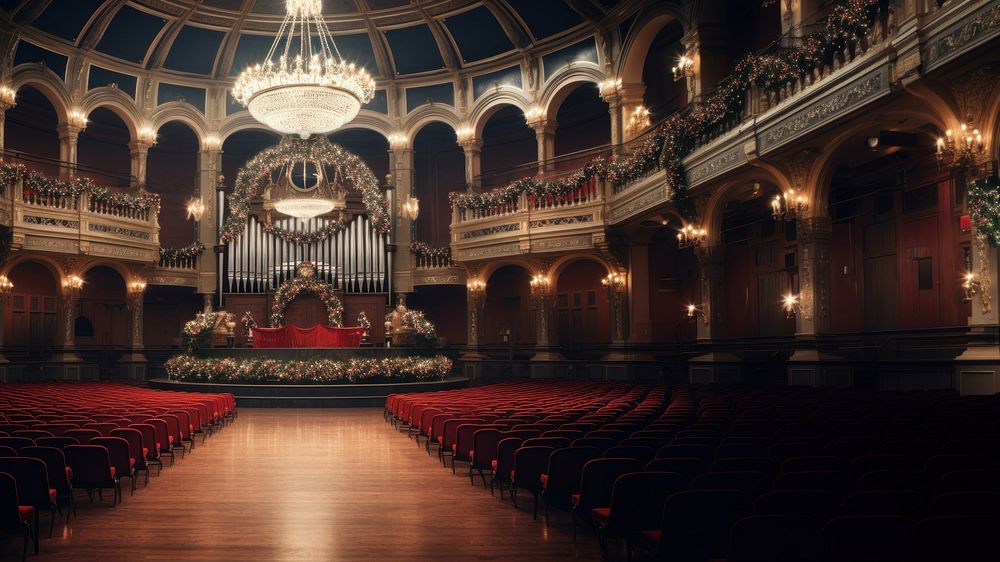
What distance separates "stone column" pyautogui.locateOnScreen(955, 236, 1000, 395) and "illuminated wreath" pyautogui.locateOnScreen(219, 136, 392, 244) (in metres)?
18.7

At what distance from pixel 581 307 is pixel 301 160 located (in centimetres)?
1025

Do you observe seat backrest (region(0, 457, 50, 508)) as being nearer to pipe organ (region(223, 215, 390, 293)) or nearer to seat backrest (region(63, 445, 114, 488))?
seat backrest (region(63, 445, 114, 488))

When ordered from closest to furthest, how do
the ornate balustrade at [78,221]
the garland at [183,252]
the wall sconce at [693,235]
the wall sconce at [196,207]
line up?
the wall sconce at [693,235]
the ornate balustrade at [78,221]
the wall sconce at [196,207]
the garland at [183,252]

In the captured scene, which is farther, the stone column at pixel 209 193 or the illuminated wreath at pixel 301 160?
the stone column at pixel 209 193

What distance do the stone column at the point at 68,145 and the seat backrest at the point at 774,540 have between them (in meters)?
24.4

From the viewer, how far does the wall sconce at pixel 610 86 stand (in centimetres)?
2173

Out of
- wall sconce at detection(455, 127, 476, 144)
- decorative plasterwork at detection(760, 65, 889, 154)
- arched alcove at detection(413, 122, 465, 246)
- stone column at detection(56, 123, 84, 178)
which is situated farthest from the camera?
arched alcove at detection(413, 122, 465, 246)

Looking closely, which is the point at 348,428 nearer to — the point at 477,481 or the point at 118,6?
the point at 477,481

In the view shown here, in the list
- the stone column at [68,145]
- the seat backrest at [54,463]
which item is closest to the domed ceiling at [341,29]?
the stone column at [68,145]

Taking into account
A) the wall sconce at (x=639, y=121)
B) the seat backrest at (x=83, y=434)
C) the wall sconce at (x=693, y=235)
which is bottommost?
the seat backrest at (x=83, y=434)

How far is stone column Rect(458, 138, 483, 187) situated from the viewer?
25.6m

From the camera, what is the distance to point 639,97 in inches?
853

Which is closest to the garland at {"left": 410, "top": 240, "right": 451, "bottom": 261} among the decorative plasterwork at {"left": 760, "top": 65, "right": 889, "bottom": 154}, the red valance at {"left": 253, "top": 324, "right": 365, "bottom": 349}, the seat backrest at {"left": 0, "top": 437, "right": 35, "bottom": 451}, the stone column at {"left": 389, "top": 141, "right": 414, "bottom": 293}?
the stone column at {"left": 389, "top": 141, "right": 414, "bottom": 293}

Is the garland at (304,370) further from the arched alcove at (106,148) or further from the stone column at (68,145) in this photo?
the arched alcove at (106,148)
